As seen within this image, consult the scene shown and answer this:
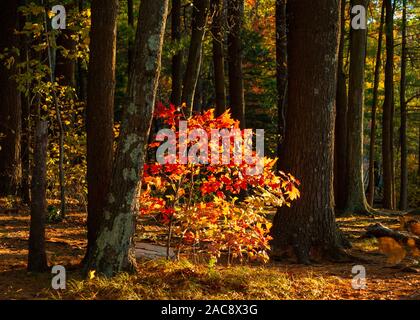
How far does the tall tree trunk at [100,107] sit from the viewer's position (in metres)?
7.38

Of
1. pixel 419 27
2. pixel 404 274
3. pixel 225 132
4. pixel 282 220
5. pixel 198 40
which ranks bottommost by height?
pixel 404 274

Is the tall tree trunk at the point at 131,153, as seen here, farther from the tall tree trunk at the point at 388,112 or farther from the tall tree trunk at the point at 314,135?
the tall tree trunk at the point at 388,112

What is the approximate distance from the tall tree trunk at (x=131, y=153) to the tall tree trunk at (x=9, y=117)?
913 centimetres

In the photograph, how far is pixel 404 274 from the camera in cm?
798

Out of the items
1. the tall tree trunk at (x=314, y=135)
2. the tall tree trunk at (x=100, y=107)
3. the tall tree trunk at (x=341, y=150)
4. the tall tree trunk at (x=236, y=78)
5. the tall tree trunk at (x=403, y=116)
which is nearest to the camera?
the tall tree trunk at (x=100, y=107)

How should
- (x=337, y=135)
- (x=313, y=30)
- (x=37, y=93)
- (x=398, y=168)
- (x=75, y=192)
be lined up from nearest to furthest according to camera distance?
(x=313, y=30) < (x=37, y=93) < (x=75, y=192) < (x=337, y=135) < (x=398, y=168)

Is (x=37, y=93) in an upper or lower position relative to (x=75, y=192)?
upper

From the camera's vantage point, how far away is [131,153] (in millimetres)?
6238

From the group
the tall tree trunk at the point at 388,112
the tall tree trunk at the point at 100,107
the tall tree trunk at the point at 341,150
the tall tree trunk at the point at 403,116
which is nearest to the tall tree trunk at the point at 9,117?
the tall tree trunk at the point at 100,107

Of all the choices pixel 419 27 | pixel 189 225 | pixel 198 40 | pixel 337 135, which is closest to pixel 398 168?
pixel 419 27

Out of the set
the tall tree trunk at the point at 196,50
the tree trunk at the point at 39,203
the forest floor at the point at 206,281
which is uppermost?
the tall tree trunk at the point at 196,50

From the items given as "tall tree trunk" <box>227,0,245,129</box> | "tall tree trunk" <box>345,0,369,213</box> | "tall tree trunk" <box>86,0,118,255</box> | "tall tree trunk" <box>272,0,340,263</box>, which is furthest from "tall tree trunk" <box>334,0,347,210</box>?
"tall tree trunk" <box>86,0,118,255</box>
